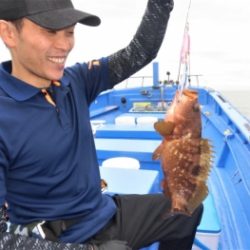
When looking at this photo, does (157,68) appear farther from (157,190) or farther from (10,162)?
(10,162)

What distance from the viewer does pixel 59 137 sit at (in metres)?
1.54

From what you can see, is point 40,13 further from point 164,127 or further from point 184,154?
point 184,154

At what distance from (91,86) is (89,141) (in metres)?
0.35

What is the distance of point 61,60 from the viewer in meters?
1.53

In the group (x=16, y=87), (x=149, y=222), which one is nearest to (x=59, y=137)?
(x=16, y=87)

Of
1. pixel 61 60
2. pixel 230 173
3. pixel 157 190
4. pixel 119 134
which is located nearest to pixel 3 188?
pixel 61 60

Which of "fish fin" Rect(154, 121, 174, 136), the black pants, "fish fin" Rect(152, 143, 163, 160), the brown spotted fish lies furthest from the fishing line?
the black pants

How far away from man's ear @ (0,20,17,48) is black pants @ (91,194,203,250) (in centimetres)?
104

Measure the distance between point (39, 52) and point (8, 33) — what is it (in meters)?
0.17

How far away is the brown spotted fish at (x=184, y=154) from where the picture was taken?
1597mm

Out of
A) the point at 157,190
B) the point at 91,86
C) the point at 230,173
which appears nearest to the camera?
the point at 91,86

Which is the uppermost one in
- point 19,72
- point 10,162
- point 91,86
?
point 19,72

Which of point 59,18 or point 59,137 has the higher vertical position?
point 59,18

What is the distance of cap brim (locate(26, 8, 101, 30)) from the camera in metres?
1.38
